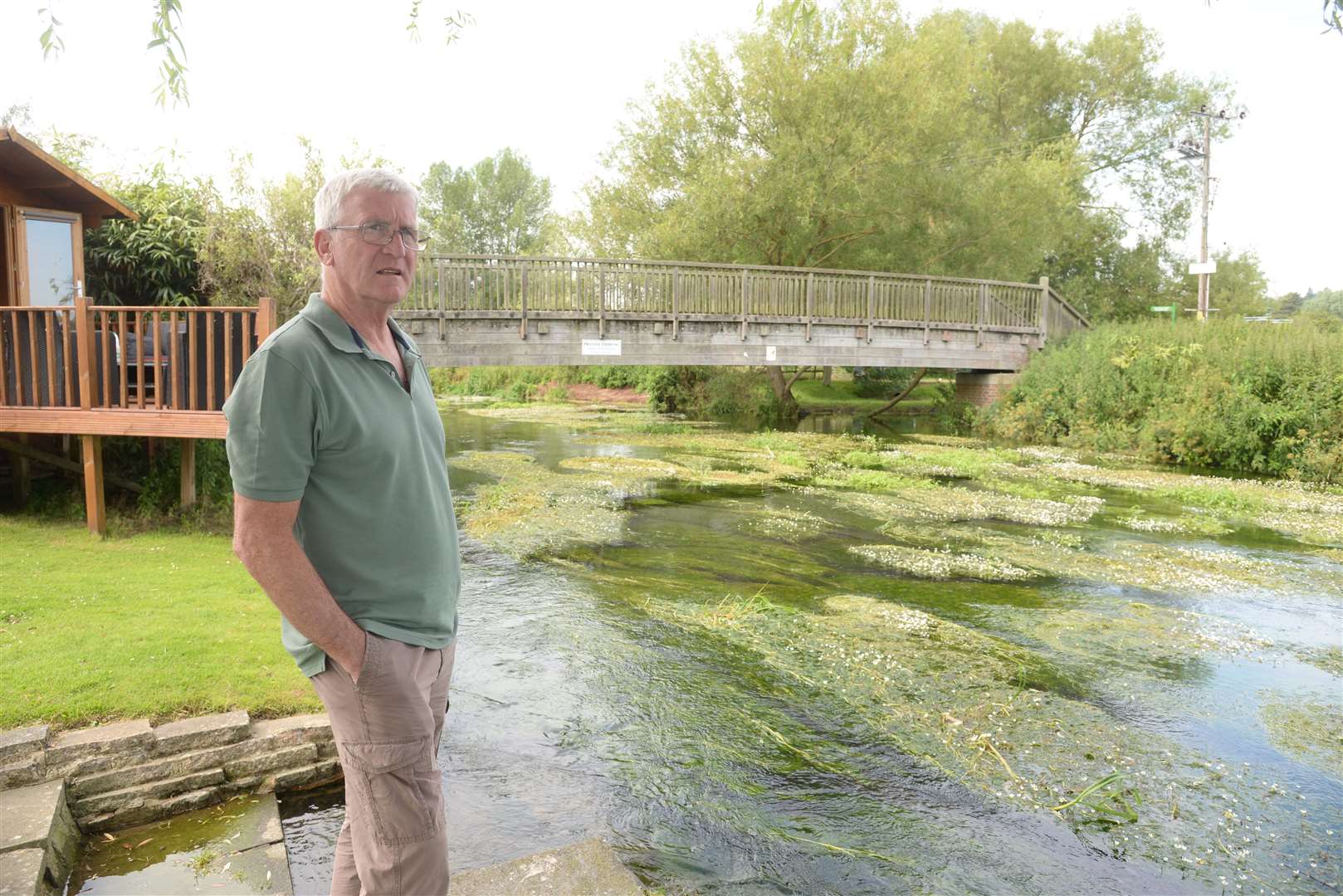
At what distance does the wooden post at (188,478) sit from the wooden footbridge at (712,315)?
28.6 ft

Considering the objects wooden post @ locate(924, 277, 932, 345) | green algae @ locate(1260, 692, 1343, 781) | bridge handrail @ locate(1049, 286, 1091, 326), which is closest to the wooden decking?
green algae @ locate(1260, 692, 1343, 781)

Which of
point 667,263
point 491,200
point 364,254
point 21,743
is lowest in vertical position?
point 21,743

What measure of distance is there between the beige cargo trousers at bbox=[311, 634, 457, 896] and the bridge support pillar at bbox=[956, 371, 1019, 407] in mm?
25225

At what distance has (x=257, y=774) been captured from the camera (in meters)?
4.31

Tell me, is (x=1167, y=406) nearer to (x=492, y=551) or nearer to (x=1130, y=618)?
(x=1130, y=618)

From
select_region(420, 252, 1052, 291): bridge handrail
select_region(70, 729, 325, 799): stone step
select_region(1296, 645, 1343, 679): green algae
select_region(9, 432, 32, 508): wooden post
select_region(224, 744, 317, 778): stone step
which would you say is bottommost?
select_region(1296, 645, 1343, 679): green algae

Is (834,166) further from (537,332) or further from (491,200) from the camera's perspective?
(491,200)

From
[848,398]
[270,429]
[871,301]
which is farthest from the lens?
[848,398]

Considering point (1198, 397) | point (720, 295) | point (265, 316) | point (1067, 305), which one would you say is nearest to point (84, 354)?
point (265, 316)

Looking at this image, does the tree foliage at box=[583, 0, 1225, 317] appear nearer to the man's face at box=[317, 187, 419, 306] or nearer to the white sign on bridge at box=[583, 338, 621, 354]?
the white sign on bridge at box=[583, 338, 621, 354]

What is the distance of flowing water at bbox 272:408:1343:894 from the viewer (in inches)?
160

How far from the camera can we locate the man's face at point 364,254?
226 cm

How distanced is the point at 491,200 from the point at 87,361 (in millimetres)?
58798

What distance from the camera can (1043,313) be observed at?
25922mm
